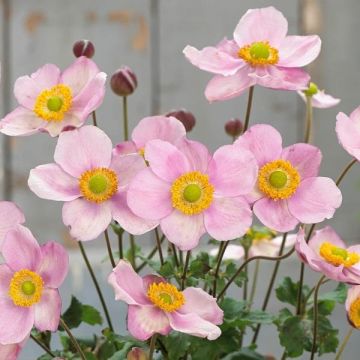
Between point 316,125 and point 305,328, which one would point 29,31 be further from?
point 305,328

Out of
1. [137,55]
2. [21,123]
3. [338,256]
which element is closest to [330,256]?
[338,256]

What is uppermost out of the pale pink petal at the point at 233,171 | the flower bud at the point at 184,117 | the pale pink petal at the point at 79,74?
the pale pink petal at the point at 79,74

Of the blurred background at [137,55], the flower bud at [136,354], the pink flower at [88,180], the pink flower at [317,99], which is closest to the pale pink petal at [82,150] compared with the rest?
the pink flower at [88,180]

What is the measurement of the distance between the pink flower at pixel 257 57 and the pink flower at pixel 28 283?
0.16 m

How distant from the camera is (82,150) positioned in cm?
48

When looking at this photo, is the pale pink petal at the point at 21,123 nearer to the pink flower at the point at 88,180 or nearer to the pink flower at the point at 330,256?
the pink flower at the point at 88,180

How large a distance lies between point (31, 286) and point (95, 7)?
7.69ft

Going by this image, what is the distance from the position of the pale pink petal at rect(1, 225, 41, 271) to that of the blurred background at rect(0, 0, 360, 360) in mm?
2117

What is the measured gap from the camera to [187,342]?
547 millimetres

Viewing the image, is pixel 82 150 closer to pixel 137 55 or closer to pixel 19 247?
pixel 19 247

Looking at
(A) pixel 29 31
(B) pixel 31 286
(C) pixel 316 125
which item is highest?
(B) pixel 31 286

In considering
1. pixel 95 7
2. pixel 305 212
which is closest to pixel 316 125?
pixel 95 7

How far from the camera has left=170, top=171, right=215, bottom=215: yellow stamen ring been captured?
459mm

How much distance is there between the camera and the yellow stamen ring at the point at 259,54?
0.54m
